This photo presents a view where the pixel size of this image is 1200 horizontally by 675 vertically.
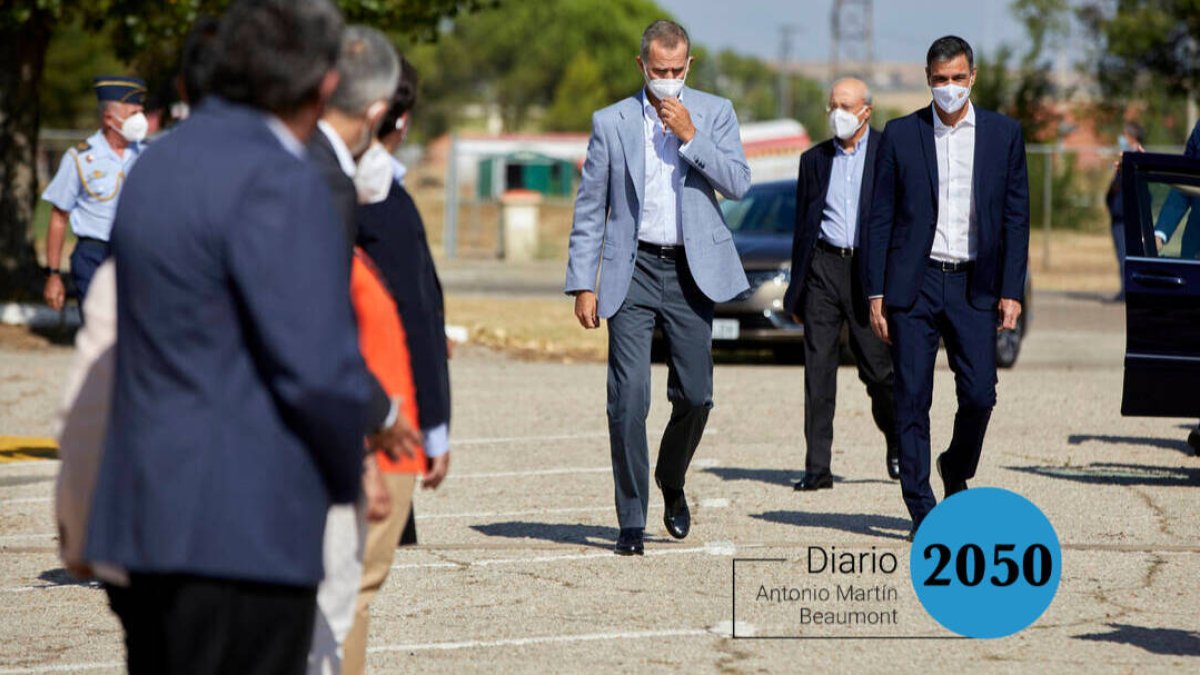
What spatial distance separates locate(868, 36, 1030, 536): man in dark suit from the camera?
7633 mm

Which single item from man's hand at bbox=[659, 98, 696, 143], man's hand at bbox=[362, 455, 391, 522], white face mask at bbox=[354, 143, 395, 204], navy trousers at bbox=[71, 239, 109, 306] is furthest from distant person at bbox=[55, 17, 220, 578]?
navy trousers at bbox=[71, 239, 109, 306]

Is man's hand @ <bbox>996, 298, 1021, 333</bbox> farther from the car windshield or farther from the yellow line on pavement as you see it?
the car windshield

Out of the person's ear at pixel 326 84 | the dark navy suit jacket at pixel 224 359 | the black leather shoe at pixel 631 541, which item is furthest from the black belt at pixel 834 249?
the dark navy suit jacket at pixel 224 359

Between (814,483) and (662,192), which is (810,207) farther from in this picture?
(662,192)

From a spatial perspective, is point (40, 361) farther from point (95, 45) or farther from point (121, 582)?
point (95, 45)

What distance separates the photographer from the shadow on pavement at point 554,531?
808 cm

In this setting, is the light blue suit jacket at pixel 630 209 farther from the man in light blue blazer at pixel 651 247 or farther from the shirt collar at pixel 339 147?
the shirt collar at pixel 339 147

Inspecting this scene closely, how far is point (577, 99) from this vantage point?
106562 mm

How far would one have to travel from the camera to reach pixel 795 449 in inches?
438

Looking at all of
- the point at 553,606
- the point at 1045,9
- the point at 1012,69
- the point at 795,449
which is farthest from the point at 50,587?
the point at 1045,9

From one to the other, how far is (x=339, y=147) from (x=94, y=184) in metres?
5.16

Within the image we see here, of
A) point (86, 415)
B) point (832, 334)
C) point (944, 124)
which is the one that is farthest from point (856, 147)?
point (86, 415)

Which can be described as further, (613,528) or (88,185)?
(88,185)

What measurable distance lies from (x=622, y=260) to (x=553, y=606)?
1571 millimetres
